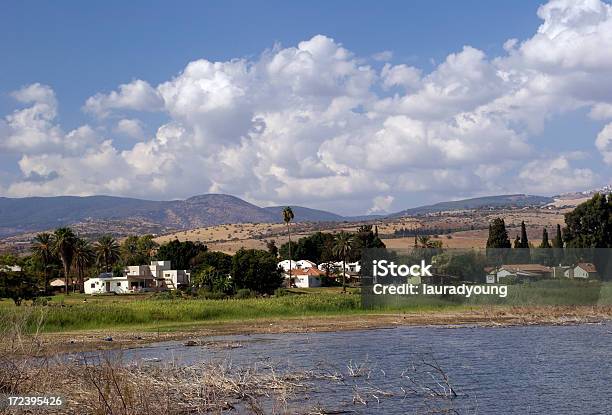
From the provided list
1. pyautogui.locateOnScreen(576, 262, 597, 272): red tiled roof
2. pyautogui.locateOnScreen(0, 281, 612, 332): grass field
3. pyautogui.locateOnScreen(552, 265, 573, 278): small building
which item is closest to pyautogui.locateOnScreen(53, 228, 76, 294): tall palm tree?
pyautogui.locateOnScreen(0, 281, 612, 332): grass field

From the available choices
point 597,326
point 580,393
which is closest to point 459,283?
point 597,326

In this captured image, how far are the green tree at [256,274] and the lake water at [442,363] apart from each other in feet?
178

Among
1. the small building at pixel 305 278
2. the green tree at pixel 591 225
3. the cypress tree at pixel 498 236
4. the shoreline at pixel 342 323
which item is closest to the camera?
the shoreline at pixel 342 323

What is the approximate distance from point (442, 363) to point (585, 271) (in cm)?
4889

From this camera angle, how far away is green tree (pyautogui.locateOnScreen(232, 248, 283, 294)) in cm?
11388

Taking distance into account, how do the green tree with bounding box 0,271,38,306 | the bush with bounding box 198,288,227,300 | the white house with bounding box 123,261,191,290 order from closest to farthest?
the green tree with bounding box 0,271,38,306 < the bush with bounding box 198,288,227,300 < the white house with bounding box 123,261,191,290

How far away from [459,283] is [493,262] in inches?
197

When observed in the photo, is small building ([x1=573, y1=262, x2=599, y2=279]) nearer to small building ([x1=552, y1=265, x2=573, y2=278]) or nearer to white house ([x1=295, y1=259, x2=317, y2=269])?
small building ([x1=552, y1=265, x2=573, y2=278])

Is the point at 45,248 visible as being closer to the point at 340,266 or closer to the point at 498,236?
the point at 340,266

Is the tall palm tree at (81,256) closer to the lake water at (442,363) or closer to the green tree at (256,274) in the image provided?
the green tree at (256,274)

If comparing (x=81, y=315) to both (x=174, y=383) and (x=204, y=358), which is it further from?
(x=174, y=383)

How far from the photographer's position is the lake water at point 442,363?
27438mm

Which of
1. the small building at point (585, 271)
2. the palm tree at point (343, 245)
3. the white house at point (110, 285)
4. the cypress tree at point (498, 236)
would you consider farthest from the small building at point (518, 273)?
Answer: the white house at point (110, 285)

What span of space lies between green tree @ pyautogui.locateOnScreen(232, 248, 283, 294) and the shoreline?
38.9 meters
